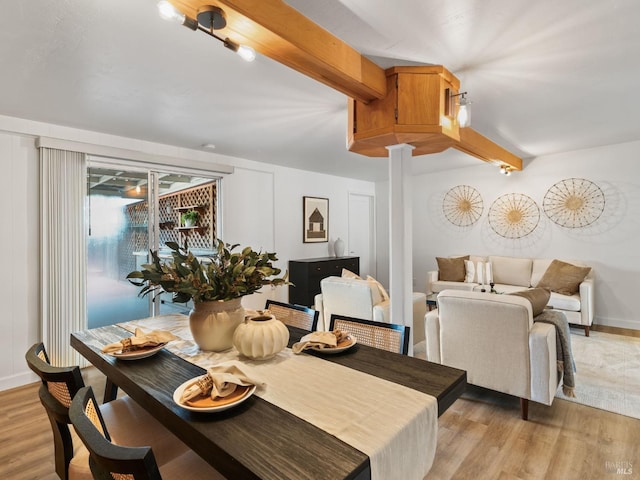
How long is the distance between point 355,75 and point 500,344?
79.3 inches

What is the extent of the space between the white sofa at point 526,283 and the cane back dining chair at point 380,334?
3.45 metres

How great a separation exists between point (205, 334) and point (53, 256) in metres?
2.57

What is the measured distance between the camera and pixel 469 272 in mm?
5145

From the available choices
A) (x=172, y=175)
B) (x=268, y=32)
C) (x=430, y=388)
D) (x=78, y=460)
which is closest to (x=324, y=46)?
(x=268, y=32)

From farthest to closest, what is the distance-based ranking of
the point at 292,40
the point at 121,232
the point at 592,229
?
the point at 592,229 < the point at 121,232 < the point at 292,40

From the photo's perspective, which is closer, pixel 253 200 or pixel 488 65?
pixel 488 65

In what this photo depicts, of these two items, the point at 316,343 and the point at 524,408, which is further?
the point at 524,408

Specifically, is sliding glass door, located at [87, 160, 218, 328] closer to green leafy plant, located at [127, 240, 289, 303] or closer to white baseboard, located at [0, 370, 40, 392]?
white baseboard, located at [0, 370, 40, 392]

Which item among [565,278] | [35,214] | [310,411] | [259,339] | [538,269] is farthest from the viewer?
[538,269]

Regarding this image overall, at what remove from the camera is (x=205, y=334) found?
57.7 inches

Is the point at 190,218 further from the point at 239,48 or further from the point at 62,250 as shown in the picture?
the point at 239,48

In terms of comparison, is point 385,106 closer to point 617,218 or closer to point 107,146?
point 107,146

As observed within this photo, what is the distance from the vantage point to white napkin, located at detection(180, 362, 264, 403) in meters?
1.05

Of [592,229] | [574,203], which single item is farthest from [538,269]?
[574,203]
